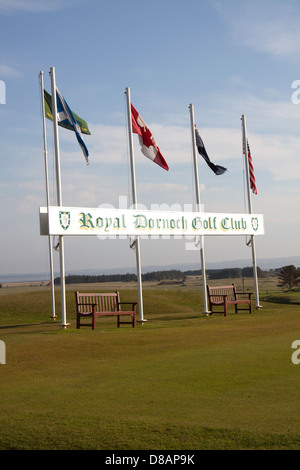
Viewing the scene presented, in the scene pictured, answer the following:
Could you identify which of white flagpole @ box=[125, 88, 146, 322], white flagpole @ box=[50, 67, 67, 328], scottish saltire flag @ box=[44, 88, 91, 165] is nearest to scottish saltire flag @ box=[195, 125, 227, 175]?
white flagpole @ box=[125, 88, 146, 322]

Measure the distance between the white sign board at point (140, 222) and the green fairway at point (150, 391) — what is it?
3.23 m

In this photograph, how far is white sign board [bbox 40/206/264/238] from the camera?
1560cm

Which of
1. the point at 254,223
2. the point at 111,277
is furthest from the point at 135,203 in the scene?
the point at 111,277

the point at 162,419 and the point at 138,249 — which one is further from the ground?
the point at 138,249

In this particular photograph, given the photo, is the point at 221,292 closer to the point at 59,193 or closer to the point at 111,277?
the point at 59,193

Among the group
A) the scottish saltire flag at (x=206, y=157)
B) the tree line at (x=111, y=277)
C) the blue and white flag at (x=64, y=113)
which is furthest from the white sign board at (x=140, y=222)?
the tree line at (x=111, y=277)

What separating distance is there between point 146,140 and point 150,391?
1357 centimetres

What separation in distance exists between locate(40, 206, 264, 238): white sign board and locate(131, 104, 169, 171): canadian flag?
213 cm

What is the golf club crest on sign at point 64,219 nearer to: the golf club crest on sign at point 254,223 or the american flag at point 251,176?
the golf club crest on sign at point 254,223

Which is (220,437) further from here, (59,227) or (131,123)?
(131,123)

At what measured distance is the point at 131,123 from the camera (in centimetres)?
1880

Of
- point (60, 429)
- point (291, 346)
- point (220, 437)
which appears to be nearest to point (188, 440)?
point (220, 437)

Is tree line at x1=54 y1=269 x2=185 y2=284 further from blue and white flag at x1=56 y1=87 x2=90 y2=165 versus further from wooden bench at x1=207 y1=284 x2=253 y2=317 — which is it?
blue and white flag at x1=56 y1=87 x2=90 y2=165

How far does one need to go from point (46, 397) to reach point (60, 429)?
1537 millimetres
